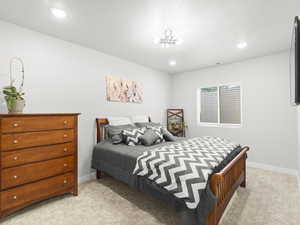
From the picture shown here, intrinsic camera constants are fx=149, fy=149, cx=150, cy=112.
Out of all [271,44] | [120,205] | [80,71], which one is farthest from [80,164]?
[271,44]

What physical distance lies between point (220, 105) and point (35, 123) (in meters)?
4.05

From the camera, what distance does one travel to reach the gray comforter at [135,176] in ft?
4.39

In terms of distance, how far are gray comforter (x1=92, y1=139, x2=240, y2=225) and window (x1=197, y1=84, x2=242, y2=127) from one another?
1672mm

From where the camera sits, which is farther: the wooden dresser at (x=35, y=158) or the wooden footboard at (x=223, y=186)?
the wooden dresser at (x=35, y=158)

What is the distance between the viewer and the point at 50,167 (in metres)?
2.01

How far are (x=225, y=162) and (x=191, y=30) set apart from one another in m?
1.94

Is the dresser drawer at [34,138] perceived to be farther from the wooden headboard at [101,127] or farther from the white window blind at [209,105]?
the white window blind at [209,105]

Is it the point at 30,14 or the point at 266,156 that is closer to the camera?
the point at 30,14

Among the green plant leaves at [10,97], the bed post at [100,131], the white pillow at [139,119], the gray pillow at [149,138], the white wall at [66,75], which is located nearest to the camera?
the green plant leaves at [10,97]

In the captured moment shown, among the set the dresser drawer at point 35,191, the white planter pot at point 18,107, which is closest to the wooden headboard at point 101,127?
the dresser drawer at point 35,191

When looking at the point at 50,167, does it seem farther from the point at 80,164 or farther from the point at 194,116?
the point at 194,116

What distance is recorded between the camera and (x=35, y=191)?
1.88 metres

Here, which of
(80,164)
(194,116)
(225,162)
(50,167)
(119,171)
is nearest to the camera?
(225,162)

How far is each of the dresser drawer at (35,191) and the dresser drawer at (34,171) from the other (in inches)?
2.8
